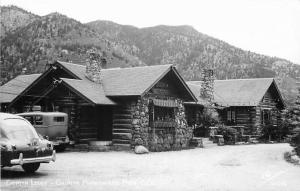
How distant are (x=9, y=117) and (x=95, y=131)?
1192 centimetres

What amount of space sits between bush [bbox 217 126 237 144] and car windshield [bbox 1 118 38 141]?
21.4 m

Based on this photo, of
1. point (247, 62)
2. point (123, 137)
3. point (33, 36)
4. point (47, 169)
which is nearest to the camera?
point (47, 169)

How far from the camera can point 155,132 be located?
26.2 m

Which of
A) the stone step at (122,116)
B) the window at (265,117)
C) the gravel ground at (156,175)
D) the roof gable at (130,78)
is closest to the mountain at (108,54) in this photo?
the window at (265,117)

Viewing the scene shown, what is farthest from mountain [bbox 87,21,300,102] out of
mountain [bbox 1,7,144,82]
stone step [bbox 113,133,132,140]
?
stone step [bbox 113,133,132,140]

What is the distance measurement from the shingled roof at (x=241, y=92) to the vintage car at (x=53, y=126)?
53.0ft

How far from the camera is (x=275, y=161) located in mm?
19672

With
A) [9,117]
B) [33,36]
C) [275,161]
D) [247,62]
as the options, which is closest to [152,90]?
[275,161]

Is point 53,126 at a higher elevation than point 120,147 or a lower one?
higher

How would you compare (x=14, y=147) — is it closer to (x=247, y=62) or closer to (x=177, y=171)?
(x=177, y=171)

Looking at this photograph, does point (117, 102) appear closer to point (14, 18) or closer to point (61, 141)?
point (61, 141)

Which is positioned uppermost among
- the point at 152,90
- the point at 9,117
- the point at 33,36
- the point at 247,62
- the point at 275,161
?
the point at 33,36

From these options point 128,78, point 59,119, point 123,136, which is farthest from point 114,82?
point 59,119

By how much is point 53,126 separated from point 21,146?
998 cm
